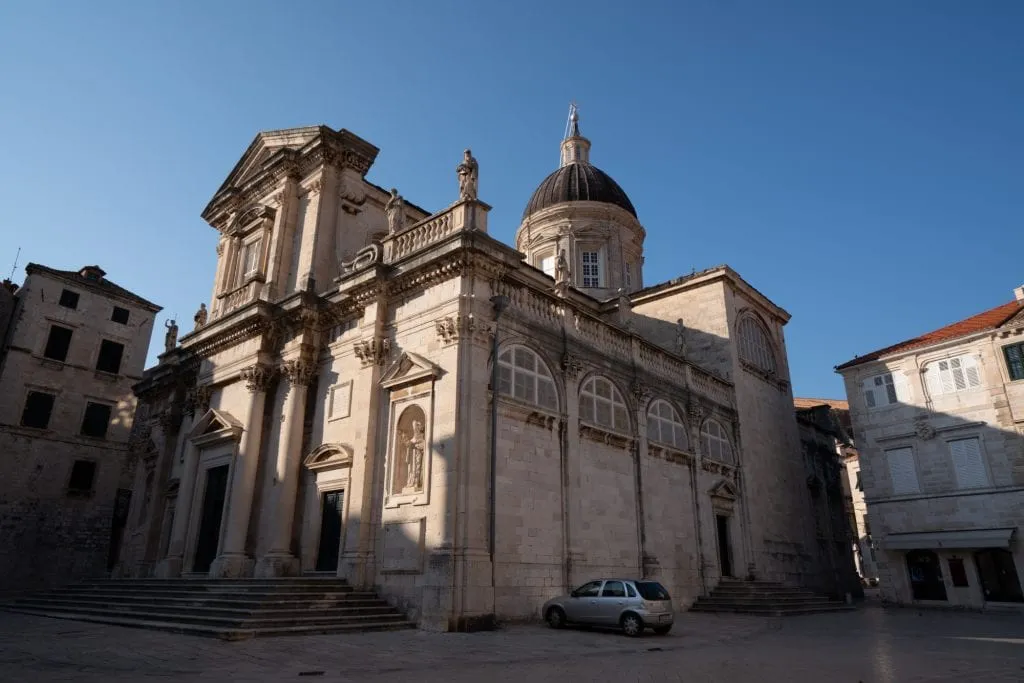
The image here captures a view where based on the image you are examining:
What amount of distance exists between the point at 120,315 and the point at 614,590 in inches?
Result: 1278

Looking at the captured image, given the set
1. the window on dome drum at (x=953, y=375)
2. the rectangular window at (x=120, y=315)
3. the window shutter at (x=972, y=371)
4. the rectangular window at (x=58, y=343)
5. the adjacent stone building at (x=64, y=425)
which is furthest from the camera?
the rectangular window at (x=120, y=315)

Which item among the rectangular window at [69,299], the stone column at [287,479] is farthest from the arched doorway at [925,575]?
the rectangular window at [69,299]

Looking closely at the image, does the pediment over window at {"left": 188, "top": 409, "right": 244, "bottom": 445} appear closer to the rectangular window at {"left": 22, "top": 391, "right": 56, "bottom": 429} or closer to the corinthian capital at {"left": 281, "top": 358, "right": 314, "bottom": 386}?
the corinthian capital at {"left": 281, "top": 358, "right": 314, "bottom": 386}

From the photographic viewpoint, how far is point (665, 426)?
22.4m

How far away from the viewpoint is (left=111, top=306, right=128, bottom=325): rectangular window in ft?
116

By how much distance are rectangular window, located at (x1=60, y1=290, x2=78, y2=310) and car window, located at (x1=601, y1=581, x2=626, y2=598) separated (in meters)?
32.2

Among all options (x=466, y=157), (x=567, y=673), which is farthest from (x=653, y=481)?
(x=567, y=673)

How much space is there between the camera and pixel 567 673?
871 cm

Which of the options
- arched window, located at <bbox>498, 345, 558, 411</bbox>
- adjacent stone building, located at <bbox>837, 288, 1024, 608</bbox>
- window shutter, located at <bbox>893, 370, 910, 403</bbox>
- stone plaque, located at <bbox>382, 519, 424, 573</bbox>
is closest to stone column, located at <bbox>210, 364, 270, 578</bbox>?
stone plaque, located at <bbox>382, 519, 424, 573</bbox>

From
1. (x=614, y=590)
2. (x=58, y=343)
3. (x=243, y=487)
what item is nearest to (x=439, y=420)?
(x=614, y=590)

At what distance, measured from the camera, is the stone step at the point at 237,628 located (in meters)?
11.8

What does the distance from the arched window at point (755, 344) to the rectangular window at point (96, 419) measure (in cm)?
3120

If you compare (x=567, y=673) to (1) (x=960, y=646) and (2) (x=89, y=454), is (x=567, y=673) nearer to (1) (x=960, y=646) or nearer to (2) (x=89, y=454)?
(1) (x=960, y=646)

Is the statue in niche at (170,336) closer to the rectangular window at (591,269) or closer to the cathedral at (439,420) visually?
the cathedral at (439,420)
